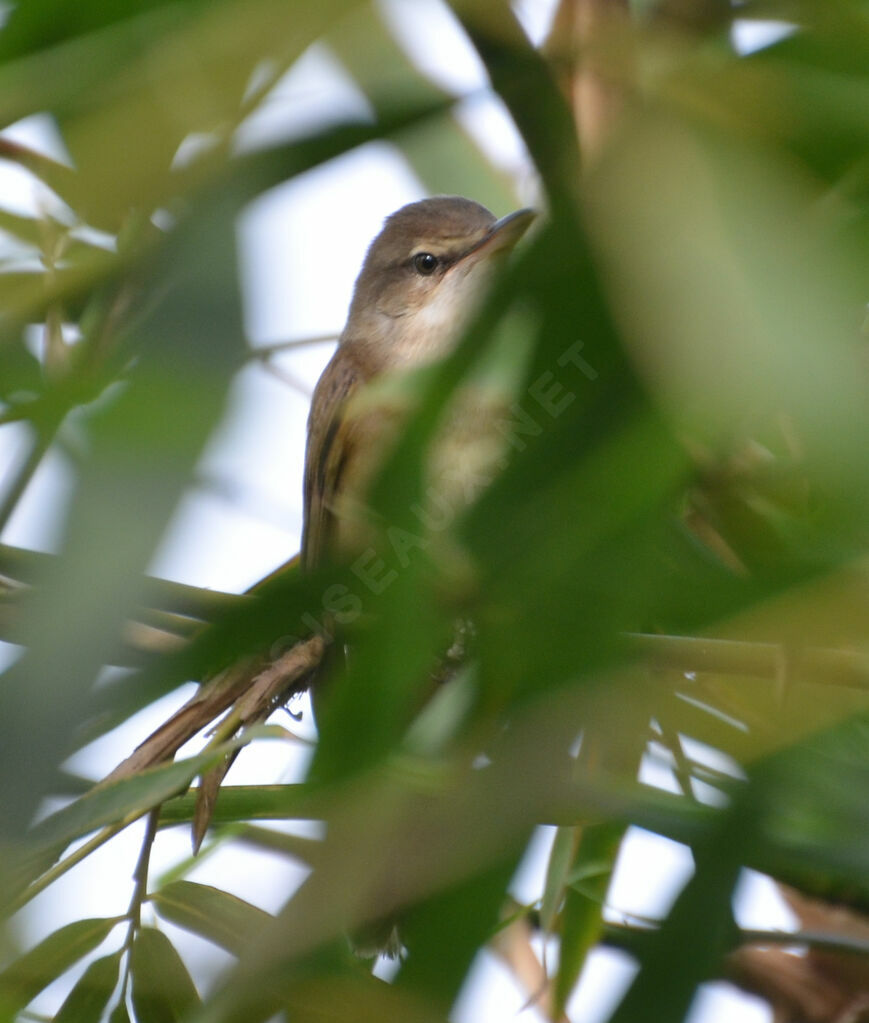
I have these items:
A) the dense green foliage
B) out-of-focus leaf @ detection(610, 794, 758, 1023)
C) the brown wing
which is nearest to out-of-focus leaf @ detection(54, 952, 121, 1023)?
the dense green foliage

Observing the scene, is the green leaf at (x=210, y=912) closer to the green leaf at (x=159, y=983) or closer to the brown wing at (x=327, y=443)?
the green leaf at (x=159, y=983)

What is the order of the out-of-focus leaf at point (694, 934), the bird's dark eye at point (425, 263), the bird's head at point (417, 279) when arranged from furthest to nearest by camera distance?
the bird's dark eye at point (425, 263) < the bird's head at point (417, 279) < the out-of-focus leaf at point (694, 934)

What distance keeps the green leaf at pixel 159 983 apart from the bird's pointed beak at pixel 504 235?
2027mm

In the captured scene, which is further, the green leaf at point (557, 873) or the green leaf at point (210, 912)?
the green leaf at point (557, 873)

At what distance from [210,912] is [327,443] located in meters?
2.18

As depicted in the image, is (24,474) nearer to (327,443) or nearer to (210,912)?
(210,912)

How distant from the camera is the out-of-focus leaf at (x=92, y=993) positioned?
2.05 metres

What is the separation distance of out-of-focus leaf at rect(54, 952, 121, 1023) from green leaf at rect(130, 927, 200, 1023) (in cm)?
4

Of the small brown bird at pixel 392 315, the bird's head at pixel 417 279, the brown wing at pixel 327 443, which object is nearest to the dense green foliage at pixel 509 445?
the small brown bird at pixel 392 315

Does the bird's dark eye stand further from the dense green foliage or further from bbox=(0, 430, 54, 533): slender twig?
bbox=(0, 430, 54, 533): slender twig

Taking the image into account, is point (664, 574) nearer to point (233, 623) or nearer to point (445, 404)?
point (445, 404)

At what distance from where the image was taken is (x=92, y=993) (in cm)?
207

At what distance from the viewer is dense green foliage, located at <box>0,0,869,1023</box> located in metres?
0.93

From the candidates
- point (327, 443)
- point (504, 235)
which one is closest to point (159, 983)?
point (327, 443)
